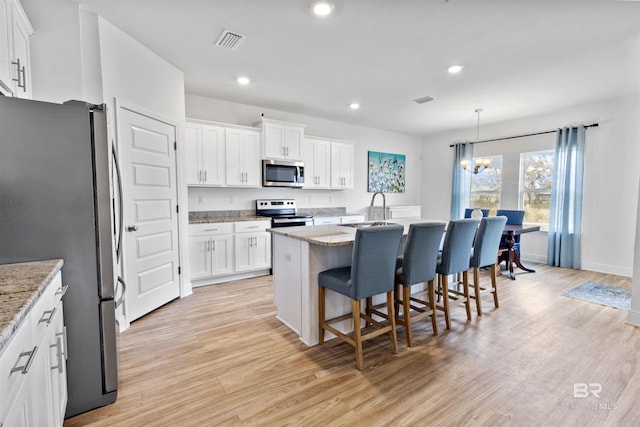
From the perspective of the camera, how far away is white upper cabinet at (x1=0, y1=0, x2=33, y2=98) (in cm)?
174

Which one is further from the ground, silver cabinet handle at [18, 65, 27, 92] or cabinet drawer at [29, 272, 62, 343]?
silver cabinet handle at [18, 65, 27, 92]

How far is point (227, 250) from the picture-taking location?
161 inches

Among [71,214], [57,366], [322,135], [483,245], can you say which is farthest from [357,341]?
[322,135]

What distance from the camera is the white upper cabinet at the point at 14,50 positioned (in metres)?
1.74

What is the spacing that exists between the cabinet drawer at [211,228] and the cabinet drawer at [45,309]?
238 cm

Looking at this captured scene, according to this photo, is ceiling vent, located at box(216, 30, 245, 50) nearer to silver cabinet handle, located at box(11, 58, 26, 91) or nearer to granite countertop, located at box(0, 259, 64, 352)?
silver cabinet handle, located at box(11, 58, 26, 91)

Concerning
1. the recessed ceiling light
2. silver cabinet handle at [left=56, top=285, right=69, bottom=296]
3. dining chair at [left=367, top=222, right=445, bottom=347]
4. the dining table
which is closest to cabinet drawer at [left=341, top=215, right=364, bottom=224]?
the dining table

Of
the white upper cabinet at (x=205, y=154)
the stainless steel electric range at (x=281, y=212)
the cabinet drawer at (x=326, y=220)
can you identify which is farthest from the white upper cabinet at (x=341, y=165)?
the white upper cabinet at (x=205, y=154)

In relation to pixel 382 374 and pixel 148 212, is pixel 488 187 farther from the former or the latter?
pixel 148 212

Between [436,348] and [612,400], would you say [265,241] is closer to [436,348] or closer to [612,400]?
[436,348]

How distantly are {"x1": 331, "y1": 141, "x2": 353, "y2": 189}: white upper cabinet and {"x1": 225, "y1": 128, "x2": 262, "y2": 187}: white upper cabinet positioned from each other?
4.97ft

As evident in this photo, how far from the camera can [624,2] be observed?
2.19 m

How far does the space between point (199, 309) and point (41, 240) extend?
76.6 inches

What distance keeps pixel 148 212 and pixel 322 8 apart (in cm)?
248
